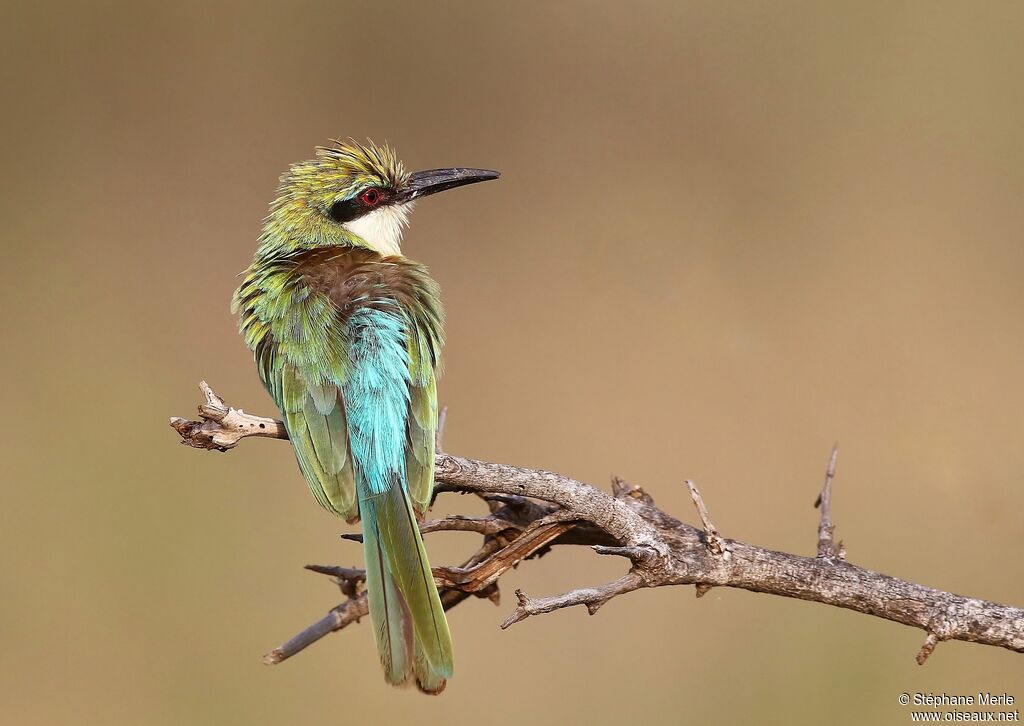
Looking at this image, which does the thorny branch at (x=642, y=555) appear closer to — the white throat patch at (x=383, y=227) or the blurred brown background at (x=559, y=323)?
the white throat patch at (x=383, y=227)

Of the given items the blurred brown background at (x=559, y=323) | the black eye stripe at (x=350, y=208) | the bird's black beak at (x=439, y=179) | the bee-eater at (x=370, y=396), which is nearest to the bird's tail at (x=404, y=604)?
the bee-eater at (x=370, y=396)

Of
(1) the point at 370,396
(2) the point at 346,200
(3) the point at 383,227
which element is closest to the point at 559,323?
(3) the point at 383,227

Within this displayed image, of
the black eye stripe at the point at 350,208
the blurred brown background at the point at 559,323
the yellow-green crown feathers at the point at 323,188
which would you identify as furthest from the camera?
the blurred brown background at the point at 559,323

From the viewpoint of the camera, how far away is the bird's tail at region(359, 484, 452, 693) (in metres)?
2.33

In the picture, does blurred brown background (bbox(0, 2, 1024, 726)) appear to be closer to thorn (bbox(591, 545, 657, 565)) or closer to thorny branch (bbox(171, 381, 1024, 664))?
thorny branch (bbox(171, 381, 1024, 664))

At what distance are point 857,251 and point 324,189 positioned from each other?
2.95m

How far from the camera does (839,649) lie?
13.4 feet

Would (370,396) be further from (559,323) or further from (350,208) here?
(559,323)

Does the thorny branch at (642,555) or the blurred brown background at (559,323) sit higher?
the blurred brown background at (559,323)

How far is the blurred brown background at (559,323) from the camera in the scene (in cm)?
430

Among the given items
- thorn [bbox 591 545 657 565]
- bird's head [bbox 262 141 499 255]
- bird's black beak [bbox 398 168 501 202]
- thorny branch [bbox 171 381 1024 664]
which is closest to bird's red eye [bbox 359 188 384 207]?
bird's head [bbox 262 141 499 255]

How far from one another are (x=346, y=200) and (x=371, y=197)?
0.30 feet

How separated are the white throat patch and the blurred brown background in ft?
5.06

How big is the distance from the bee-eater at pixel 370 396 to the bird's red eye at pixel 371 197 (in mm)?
324
